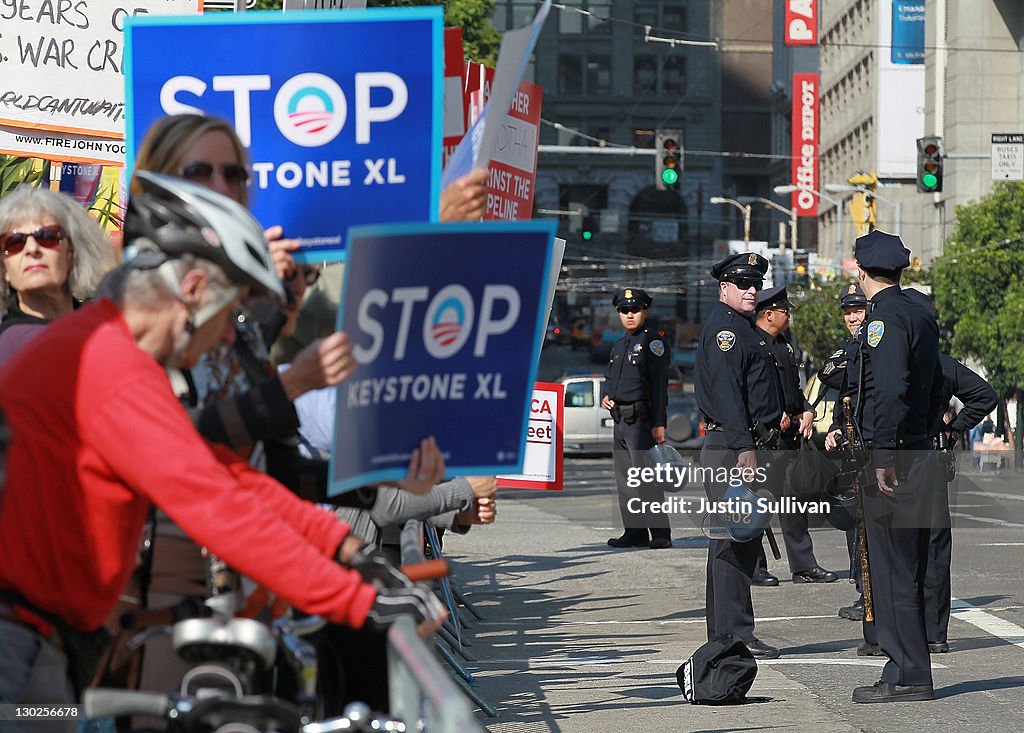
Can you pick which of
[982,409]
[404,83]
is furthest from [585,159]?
[404,83]

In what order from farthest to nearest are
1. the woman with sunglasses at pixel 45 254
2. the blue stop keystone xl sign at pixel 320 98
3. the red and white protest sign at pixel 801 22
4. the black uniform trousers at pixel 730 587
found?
the red and white protest sign at pixel 801 22
the black uniform trousers at pixel 730 587
the woman with sunglasses at pixel 45 254
the blue stop keystone xl sign at pixel 320 98

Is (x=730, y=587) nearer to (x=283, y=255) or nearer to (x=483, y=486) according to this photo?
(x=483, y=486)

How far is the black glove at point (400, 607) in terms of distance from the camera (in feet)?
10.8

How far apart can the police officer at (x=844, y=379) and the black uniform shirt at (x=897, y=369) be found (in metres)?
0.59

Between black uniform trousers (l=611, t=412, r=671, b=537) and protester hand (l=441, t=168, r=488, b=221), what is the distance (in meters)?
12.8

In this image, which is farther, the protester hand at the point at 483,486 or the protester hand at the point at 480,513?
the protester hand at the point at 480,513

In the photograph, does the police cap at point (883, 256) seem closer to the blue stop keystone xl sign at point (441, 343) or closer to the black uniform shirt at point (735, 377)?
the black uniform shirt at point (735, 377)

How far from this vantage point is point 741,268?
10.2 meters

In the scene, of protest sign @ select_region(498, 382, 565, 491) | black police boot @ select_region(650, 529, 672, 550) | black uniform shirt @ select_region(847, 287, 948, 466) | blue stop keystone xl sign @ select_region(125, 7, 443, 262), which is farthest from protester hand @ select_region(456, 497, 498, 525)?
black police boot @ select_region(650, 529, 672, 550)

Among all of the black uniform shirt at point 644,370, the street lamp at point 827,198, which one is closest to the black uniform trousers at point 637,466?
the black uniform shirt at point 644,370

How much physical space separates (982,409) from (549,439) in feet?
8.85

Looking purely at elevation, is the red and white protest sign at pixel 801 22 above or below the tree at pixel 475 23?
above

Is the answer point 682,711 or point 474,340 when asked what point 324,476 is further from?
point 682,711

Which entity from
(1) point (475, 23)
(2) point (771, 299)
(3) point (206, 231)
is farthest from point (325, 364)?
(1) point (475, 23)
